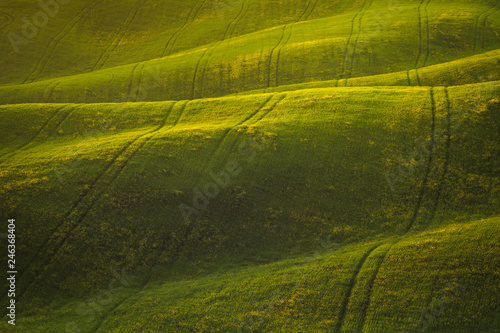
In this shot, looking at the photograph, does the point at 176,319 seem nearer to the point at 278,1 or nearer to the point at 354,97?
the point at 354,97

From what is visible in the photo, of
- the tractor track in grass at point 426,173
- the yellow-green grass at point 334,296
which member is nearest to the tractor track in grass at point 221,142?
the yellow-green grass at point 334,296

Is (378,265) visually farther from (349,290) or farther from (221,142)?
(221,142)

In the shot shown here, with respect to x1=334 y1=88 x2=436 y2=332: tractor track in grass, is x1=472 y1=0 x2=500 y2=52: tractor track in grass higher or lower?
higher

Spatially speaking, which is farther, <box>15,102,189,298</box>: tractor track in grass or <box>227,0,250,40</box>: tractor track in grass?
<box>227,0,250,40</box>: tractor track in grass

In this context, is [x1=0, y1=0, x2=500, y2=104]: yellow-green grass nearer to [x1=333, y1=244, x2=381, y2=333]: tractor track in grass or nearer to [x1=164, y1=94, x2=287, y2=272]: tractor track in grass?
[x1=164, y1=94, x2=287, y2=272]: tractor track in grass

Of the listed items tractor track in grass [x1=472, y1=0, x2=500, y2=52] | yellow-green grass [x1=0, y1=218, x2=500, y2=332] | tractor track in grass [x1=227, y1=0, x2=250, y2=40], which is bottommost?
yellow-green grass [x1=0, y1=218, x2=500, y2=332]

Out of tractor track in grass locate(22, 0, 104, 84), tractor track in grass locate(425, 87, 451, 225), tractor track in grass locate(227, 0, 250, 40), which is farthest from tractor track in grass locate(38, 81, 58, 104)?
tractor track in grass locate(425, 87, 451, 225)

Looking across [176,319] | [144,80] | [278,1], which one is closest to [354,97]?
[176,319]
